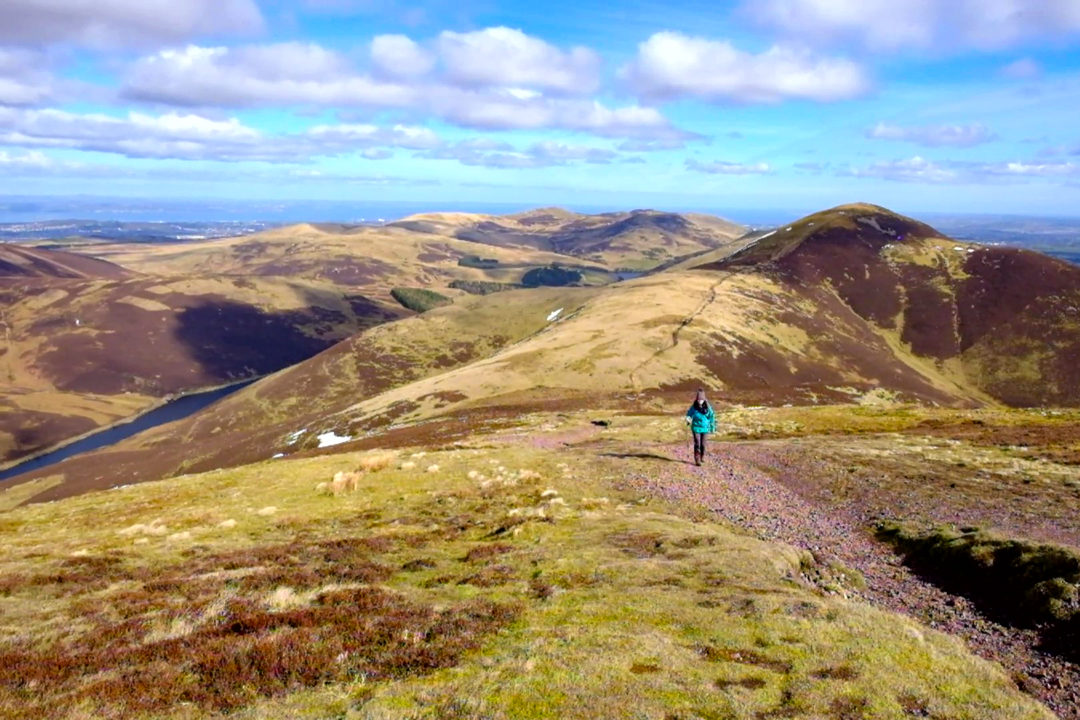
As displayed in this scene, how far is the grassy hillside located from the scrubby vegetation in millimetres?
3450

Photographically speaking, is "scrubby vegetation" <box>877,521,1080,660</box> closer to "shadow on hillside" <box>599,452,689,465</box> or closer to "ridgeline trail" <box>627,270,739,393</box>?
"shadow on hillside" <box>599,452,689,465</box>

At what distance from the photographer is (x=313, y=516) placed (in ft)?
110

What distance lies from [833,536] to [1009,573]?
7.41 meters

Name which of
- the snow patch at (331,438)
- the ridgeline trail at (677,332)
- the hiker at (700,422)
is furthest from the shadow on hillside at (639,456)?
the snow patch at (331,438)

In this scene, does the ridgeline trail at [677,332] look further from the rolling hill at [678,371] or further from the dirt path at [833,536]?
the dirt path at [833,536]

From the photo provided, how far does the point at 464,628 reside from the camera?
652 inches

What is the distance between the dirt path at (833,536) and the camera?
49.0 feet

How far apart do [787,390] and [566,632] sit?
10682cm

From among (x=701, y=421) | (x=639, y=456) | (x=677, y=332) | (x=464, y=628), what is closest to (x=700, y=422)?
(x=701, y=421)

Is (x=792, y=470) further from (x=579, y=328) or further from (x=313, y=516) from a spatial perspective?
(x=579, y=328)

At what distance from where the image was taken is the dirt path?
49.0 feet

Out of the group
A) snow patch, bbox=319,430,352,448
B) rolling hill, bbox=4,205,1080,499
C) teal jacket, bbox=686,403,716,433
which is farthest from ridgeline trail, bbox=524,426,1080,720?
snow patch, bbox=319,430,352,448

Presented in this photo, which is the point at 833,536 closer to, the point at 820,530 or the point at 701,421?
the point at 820,530

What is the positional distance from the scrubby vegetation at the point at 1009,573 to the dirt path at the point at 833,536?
63cm
